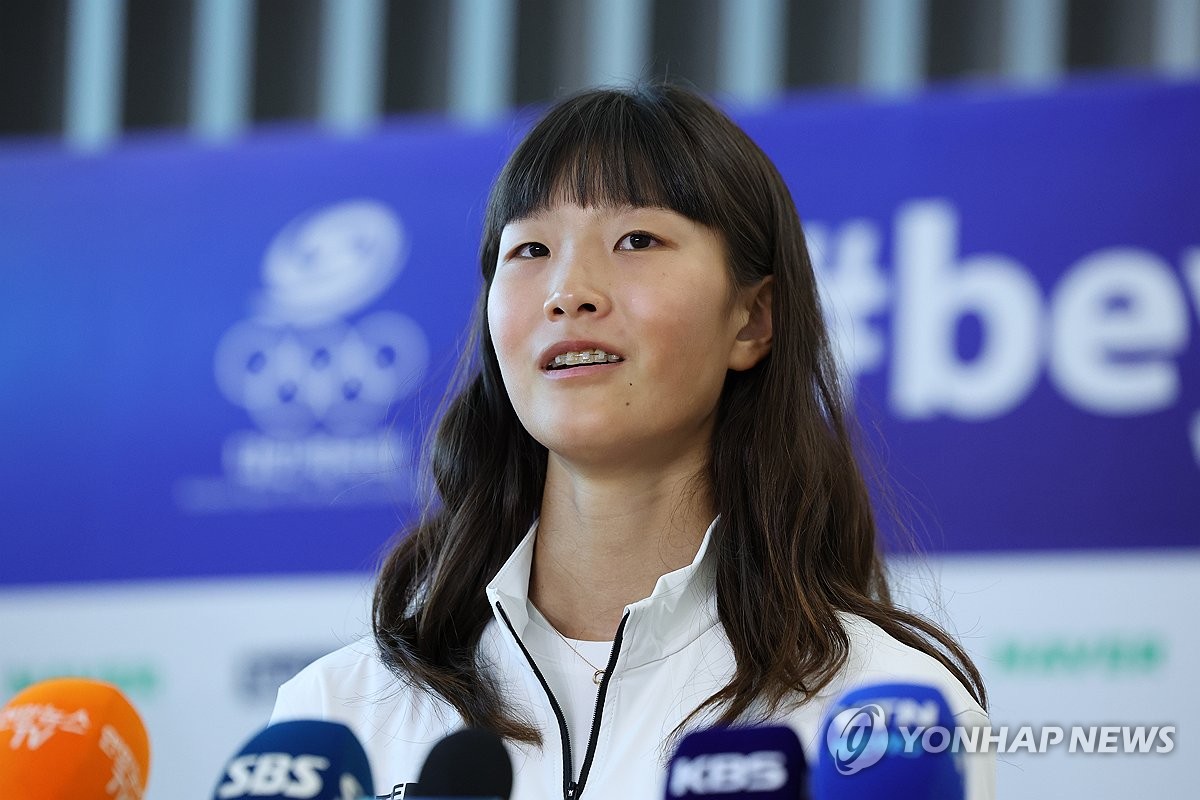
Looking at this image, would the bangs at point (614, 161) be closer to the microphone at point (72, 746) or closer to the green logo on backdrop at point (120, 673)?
the microphone at point (72, 746)

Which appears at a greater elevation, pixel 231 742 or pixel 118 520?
pixel 118 520

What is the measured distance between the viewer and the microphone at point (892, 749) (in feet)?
2.73

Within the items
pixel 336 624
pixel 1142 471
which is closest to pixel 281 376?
pixel 336 624

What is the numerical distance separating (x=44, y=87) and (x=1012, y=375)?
9.00 ft

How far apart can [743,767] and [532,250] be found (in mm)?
727

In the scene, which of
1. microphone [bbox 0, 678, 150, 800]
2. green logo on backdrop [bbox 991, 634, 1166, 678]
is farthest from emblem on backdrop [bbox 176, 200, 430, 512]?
microphone [bbox 0, 678, 150, 800]

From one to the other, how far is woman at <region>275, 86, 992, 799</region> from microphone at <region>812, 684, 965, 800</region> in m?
0.35

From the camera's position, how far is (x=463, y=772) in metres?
0.81

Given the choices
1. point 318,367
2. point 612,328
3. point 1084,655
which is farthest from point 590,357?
point 318,367

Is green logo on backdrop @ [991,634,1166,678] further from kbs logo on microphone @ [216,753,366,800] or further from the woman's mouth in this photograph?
kbs logo on microphone @ [216,753,366,800]

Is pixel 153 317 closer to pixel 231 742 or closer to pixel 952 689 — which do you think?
pixel 231 742

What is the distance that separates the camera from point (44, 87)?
400cm

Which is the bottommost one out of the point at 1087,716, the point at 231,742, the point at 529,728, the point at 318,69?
the point at 231,742

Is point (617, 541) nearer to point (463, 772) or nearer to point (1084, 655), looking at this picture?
point (463, 772)
